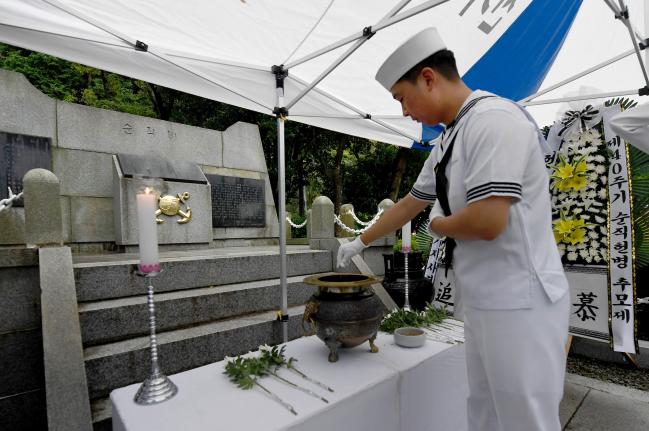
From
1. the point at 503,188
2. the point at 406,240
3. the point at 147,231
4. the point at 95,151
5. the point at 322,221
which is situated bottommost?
the point at 406,240

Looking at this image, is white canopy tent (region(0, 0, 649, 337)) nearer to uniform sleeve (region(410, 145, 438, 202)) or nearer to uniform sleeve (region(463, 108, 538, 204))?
uniform sleeve (region(410, 145, 438, 202))

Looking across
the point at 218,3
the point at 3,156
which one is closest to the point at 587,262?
the point at 218,3

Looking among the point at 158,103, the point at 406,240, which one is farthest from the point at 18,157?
the point at 158,103

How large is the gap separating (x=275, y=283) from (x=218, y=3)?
3.68 m

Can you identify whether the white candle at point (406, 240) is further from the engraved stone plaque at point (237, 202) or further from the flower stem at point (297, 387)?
the engraved stone plaque at point (237, 202)

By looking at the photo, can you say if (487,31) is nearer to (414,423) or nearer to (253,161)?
(414,423)

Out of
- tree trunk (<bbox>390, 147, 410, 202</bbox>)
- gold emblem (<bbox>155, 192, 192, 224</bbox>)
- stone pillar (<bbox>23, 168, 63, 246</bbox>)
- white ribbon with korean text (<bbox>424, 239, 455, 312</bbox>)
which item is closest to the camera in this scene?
stone pillar (<bbox>23, 168, 63, 246</bbox>)

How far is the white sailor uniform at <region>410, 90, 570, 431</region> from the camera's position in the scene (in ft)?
4.39

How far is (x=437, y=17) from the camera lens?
3238 mm

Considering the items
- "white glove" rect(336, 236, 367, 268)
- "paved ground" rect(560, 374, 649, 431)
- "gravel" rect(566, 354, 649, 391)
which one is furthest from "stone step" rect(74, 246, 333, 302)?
"gravel" rect(566, 354, 649, 391)

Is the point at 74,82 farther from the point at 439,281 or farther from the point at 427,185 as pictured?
the point at 427,185

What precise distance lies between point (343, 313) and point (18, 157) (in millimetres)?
8031

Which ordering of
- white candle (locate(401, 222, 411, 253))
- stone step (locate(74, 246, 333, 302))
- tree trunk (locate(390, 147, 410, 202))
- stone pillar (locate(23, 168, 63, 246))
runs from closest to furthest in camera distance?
1. white candle (locate(401, 222, 411, 253))
2. stone pillar (locate(23, 168, 63, 246))
3. stone step (locate(74, 246, 333, 302))
4. tree trunk (locate(390, 147, 410, 202))

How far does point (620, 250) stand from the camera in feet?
12.5
